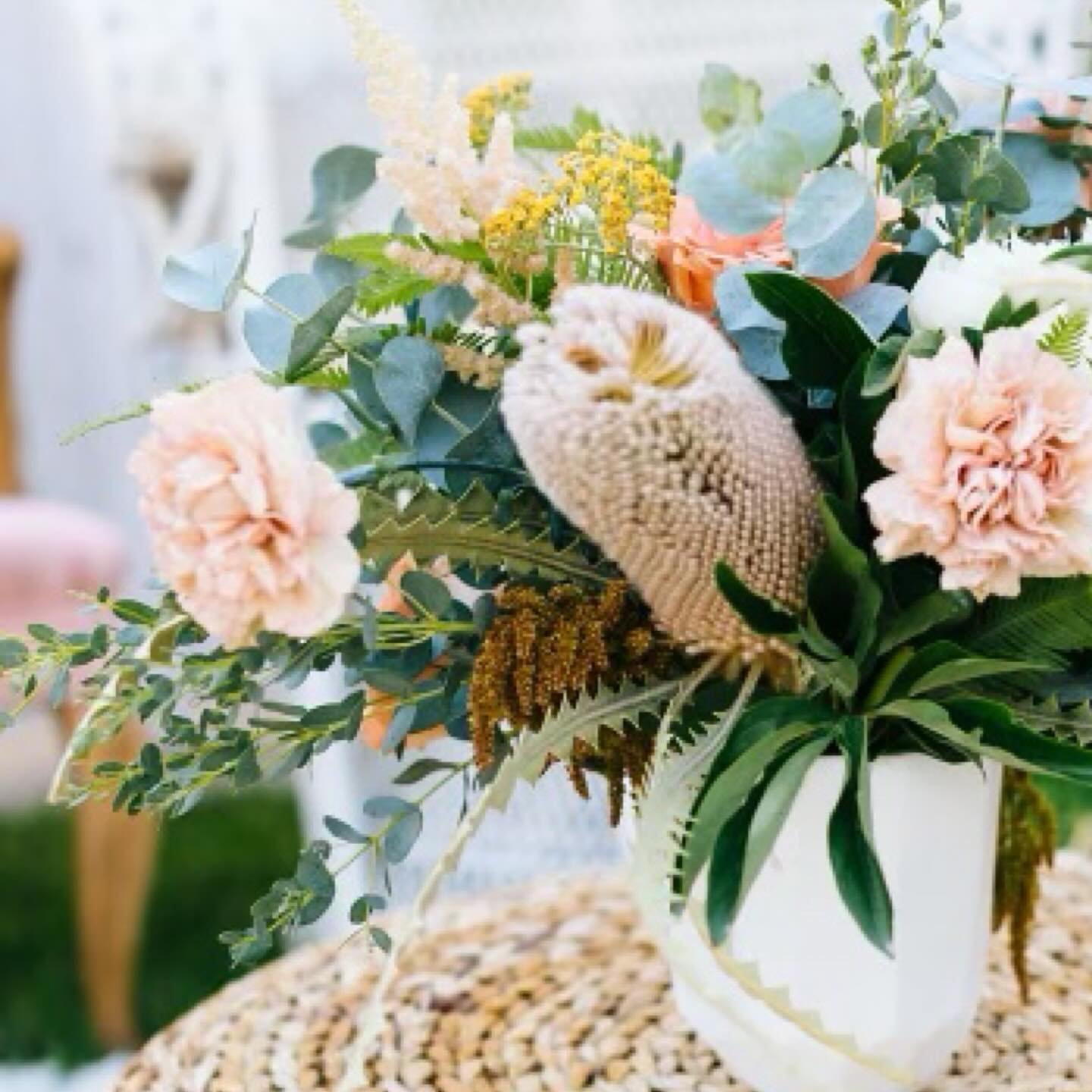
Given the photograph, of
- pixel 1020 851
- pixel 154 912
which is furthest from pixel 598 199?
pixel 154 912

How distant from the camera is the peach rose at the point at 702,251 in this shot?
67 cm

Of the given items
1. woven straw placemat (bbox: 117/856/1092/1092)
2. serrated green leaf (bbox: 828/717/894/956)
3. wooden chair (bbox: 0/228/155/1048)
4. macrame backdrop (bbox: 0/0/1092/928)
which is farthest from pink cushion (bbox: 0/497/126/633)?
serrated green leaf (bbox: 828/717/894/956)

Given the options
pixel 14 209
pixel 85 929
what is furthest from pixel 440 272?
pixel 14 209

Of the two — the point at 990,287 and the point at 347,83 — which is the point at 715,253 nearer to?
the point at 990,287

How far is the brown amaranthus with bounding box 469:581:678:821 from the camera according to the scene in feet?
2.13

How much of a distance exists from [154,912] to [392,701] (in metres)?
1.86

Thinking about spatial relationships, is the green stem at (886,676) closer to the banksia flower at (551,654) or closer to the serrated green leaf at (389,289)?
the banksia flower at (551,654)

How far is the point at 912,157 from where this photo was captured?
27.2 inches

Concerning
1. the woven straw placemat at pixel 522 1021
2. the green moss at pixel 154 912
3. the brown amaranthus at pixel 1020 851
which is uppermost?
the brown amaranthus at pixel 1020 851

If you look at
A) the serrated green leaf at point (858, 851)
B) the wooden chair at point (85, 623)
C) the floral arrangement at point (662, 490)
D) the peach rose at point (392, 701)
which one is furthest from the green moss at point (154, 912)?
the serrated green leaf at point (858, 851)

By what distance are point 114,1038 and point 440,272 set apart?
5.46 ft

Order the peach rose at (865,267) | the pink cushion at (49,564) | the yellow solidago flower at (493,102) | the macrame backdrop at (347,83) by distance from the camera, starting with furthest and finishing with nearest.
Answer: the pink cushion at (49,564), the macrame backdrop at (347,83), the yellow solidago flower at (493,102), the peach rose at (865,267)

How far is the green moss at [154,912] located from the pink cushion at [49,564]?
0.42 meters

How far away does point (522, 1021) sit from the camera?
89 centimetres
